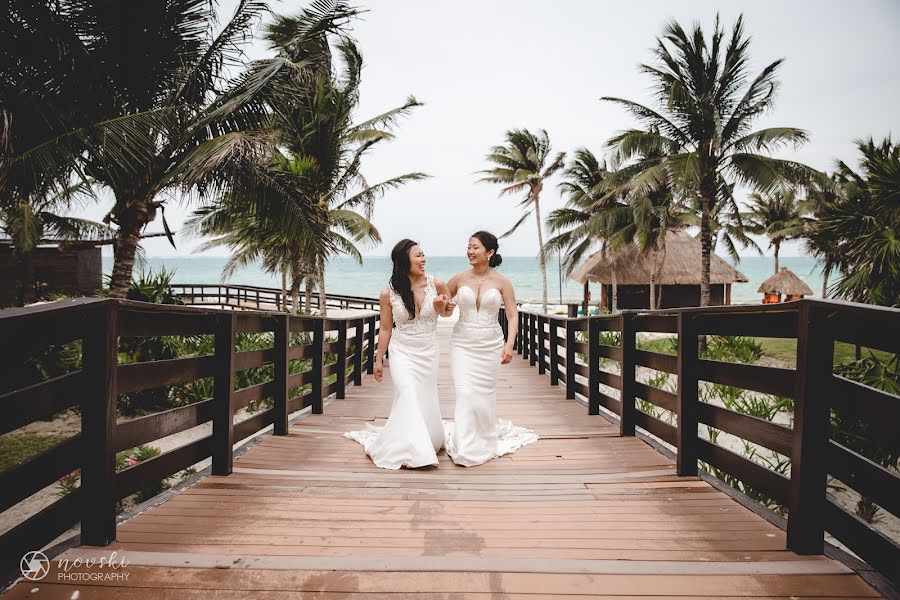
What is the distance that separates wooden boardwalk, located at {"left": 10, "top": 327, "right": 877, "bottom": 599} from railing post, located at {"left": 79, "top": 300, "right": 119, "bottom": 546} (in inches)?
4.8

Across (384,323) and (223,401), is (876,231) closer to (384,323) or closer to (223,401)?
(384,323)

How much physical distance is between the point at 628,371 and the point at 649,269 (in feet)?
86.4

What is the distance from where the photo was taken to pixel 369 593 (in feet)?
6.94

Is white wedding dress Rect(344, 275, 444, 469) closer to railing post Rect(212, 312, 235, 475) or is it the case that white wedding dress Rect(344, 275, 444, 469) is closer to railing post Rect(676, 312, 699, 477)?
railing post Rect(212, 312, 235, 475)

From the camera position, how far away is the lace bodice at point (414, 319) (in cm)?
456

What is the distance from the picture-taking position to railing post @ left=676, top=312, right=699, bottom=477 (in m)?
3.50

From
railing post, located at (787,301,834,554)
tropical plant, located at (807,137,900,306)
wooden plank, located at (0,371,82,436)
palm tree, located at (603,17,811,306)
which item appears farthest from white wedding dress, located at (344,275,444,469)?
palm tree, located at (603,17,811,306)

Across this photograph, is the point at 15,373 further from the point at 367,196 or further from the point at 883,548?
the point at 367,196

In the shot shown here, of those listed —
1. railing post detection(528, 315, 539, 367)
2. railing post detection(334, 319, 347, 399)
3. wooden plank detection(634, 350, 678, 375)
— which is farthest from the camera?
railing post detection(528, 315, 539, 367)

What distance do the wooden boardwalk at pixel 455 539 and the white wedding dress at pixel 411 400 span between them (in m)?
0.20

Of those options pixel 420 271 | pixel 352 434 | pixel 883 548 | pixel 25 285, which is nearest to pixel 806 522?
pixel 883 548

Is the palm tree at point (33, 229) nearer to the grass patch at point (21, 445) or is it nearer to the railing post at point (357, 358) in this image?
the grass patch at point (21, 445)

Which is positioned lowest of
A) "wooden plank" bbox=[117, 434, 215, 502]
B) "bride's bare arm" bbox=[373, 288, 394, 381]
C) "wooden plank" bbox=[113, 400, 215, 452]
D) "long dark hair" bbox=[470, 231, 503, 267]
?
"wooden plank" bbox=[117, 434, 215, 502]

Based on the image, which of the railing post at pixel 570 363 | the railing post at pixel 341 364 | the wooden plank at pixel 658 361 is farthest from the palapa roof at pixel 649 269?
the wooden plank at pixel 658 361
